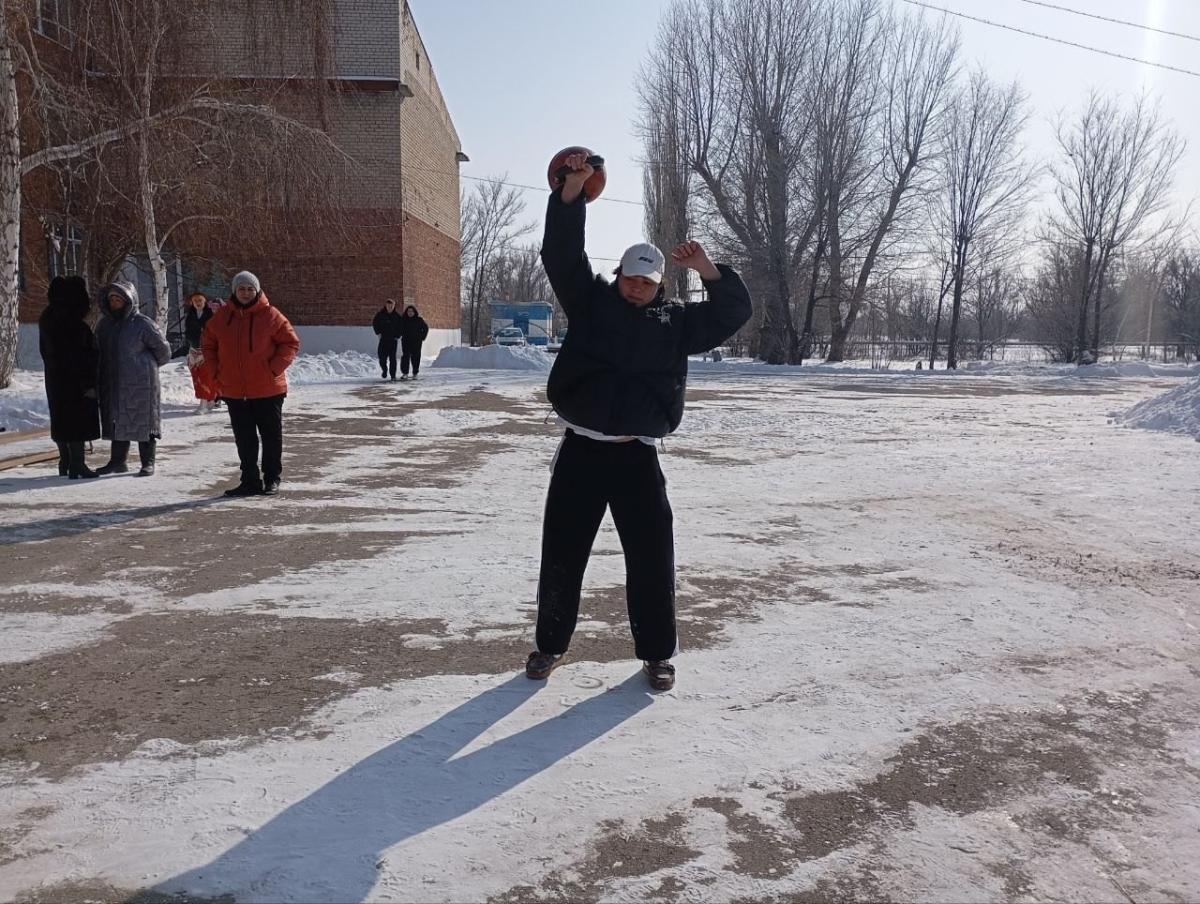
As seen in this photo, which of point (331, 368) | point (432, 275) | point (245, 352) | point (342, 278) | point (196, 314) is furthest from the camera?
point (432, 275)

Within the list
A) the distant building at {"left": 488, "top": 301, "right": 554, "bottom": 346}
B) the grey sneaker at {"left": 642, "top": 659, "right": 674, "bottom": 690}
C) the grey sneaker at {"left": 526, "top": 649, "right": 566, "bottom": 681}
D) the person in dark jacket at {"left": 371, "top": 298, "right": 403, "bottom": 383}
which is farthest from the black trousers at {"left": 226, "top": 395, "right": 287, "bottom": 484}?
the distant building at {"left": 488, "top": 301, "right": 554, "bottom": 346}

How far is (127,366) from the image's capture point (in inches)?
295

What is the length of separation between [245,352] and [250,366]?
115mm

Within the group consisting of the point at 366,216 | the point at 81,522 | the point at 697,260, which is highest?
the point at 366,216

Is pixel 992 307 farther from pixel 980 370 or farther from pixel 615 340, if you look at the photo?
pixel 615 340

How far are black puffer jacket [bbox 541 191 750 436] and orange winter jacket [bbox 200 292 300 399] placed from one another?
4322mm

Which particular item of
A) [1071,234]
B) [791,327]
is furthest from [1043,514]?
[1071,234]

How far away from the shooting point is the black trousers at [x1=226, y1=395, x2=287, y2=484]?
7023 millimetres

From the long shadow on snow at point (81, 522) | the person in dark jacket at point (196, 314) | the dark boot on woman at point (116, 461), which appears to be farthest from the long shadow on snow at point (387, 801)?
the person in dark jacket at point (196, 314)

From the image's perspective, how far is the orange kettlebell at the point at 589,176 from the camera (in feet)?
10.5

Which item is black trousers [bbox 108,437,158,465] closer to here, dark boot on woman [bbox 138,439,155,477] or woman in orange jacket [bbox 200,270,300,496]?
dark boot on woman [bbox 138,439,155,477]

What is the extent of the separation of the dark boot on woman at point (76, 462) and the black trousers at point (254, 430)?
5.06 feet

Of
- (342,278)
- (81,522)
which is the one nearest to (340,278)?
(342,278)

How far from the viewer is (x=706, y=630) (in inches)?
161
